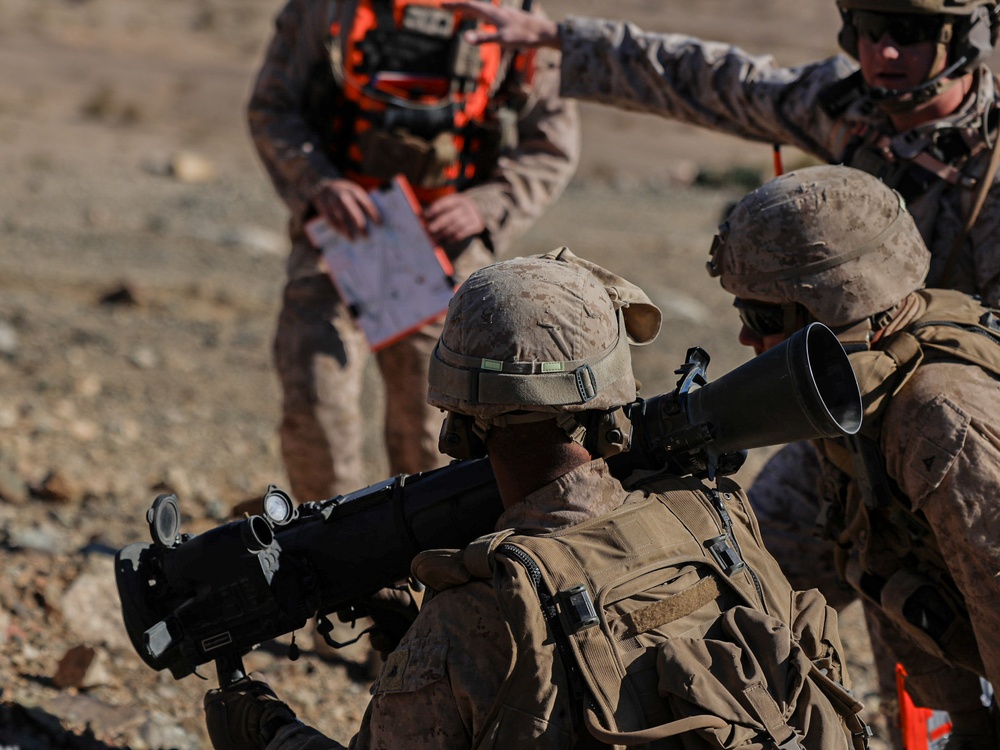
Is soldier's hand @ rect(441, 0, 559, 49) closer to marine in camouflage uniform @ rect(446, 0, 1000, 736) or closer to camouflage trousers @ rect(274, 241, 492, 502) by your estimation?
marine in camouflage uniform @ rect(446, 0, 1000, 736)

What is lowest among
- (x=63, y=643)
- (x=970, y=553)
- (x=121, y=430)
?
(x=121, y=430)

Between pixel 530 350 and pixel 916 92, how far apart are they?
176cm

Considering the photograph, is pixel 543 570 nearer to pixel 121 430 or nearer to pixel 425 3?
pixel 425 3

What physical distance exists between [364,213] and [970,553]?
2576 millimetres

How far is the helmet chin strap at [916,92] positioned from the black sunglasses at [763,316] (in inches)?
34.3

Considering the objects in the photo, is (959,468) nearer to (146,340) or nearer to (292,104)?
(292,104)

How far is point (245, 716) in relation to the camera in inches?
108

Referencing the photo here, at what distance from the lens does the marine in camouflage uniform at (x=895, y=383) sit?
271 centimetres

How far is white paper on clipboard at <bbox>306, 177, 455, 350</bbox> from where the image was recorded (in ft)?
14.8

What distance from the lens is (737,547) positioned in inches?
97.0

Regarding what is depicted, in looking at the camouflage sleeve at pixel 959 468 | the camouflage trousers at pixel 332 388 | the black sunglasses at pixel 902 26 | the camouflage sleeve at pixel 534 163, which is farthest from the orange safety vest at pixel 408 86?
the camouflage sleeve at pixel 959 468

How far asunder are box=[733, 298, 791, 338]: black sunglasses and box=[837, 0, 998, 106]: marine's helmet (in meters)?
0.88

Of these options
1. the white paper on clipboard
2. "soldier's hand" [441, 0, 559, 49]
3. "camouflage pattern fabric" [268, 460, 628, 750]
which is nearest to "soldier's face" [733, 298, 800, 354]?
"camouflage pattern fabric" [268, 460, 628, 750]

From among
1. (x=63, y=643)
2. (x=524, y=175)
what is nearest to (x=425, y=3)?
(x=524, y=175)
